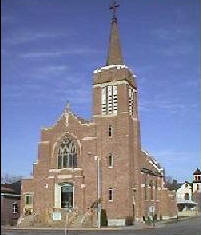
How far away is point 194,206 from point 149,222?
60984mm

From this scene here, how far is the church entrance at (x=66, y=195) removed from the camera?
48.2 m

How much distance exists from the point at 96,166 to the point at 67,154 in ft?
14.2

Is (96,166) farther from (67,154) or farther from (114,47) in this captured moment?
(114,47)

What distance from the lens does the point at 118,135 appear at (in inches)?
1905

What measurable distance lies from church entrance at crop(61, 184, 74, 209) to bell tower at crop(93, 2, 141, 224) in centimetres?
378

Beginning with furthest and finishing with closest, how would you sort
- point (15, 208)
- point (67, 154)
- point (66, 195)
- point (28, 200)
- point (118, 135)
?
point (15, 208)
point (28, 200)
point (67, 154)
point (66, 195)
point (118, 135)

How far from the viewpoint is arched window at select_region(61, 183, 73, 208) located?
158 ft

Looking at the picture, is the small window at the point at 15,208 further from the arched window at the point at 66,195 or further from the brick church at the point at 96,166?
the arched window at the point at 66,195

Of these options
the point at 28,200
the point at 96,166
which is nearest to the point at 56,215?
the point at 28,200

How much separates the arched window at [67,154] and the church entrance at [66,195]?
7.61 ft

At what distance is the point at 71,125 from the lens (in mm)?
50844

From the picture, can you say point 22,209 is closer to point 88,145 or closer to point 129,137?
point 88,145

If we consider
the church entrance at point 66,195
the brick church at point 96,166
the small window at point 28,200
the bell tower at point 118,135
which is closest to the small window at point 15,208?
the brick church at point 96,166

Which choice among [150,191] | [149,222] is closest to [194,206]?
[150,191]
